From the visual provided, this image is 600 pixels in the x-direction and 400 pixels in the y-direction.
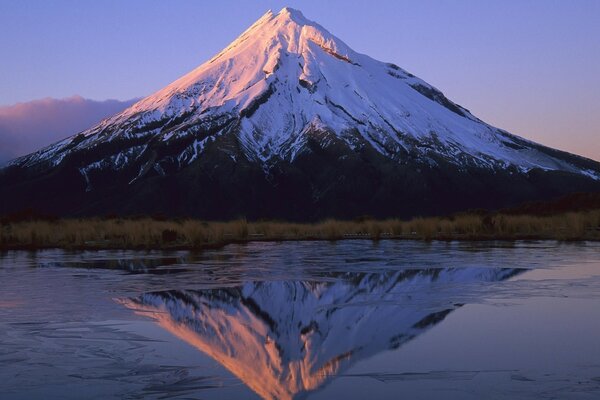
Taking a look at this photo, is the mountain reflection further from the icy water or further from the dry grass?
the dry grass

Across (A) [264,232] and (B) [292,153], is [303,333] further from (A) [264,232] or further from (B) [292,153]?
(B) [292,153]

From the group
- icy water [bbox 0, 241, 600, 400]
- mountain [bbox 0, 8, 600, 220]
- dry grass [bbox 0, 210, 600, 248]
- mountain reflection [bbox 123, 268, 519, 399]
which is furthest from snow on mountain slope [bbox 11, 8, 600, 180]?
mountain reflection [bbox 123, 268, 519, 399]

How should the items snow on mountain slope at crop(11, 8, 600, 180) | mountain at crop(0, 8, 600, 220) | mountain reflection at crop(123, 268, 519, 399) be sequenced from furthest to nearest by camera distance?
snow on mountain slope at crop(11, 8, 600, 180) → mountain at crop(0, 8, 600, 220) → mountain reflection at crop(123, 268, 519, 399)

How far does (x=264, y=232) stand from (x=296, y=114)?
112m

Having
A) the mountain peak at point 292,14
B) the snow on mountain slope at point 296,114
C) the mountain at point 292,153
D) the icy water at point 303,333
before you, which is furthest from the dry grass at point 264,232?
the mountain peak at point 292,14

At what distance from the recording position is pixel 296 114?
151 m

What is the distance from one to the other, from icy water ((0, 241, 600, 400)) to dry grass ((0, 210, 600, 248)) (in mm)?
12801

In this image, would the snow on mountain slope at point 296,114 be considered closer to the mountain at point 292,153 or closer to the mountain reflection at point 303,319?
the mountain at point 292,153

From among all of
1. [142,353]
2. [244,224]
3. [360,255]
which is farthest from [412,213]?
[142,353]

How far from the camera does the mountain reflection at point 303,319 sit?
812 centimetres

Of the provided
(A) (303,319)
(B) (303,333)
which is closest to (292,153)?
(A) (303,319)

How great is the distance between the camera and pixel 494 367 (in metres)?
7.87

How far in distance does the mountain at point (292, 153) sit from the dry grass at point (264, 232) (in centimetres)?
6609

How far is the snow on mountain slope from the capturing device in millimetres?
138250
